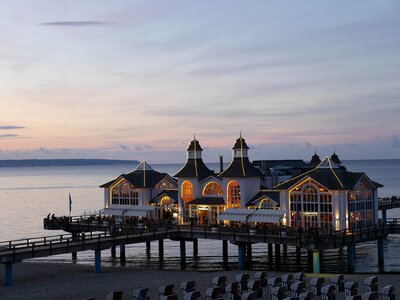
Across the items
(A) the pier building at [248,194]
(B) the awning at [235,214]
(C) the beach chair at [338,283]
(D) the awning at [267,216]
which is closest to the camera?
(C) the beach chair at [338,283]

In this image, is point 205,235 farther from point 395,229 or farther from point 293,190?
point 395,229

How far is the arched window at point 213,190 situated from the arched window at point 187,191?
1390mm

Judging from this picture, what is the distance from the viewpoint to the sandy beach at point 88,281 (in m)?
39.4

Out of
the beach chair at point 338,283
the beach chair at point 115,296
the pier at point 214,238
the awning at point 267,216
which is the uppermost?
the awning at point 267,216

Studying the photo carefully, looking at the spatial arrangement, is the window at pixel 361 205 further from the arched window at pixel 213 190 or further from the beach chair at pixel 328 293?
the beach chair at pixel 328 293

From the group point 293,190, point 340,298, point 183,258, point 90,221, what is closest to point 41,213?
point 90,221

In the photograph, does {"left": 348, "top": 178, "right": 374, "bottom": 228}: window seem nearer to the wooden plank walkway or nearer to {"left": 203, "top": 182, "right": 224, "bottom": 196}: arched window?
the wooden plank walkway

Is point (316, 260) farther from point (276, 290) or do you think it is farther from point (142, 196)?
point (142, 196)

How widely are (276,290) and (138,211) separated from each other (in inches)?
1382

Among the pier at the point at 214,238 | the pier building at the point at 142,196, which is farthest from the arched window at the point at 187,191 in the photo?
the pier at the point at 214,238

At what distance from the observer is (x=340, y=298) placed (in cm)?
3434

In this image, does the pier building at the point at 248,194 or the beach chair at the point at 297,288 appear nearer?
the beach chair at the point at 297,288

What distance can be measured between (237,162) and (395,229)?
51.2 feet

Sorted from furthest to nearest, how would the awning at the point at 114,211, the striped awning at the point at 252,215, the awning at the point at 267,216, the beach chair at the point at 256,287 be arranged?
the awning at the point at 114,211
the striped awning at the point at 252,215
the awning at the point at 267,216
the beach chair at the point at 256,287
